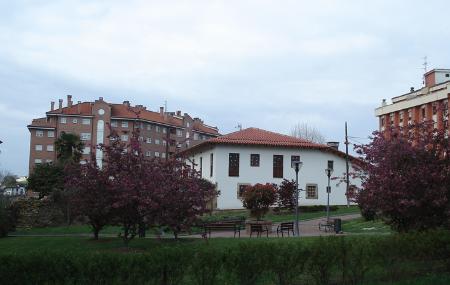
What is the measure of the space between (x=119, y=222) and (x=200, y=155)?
32.9 metres

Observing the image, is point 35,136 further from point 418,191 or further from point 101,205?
point 418,191

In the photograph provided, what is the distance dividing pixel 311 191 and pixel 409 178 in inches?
1446

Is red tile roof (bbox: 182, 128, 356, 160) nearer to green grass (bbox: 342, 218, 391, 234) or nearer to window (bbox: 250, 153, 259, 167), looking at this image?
window (bbox: 250, 153, 259, 167)

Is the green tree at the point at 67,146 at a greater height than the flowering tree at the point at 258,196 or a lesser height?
greater

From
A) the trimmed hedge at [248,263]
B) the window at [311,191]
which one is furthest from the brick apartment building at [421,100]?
the trimmed hedge at [248,263]

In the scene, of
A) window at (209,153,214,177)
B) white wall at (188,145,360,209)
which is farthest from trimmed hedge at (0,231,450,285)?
window at (209,153,214,177)

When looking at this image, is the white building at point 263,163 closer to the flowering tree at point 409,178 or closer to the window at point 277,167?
the window at point 277,167

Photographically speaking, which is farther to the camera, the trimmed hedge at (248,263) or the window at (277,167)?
the window at (277,167)

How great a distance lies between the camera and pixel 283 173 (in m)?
48.3

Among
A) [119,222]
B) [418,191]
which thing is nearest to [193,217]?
[119,222]

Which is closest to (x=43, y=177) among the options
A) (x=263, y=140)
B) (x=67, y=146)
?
(x=67, y=146)

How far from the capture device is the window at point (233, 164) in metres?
47.1

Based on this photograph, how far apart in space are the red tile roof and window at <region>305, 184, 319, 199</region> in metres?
3.38

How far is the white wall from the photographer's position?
46844 millimetres
